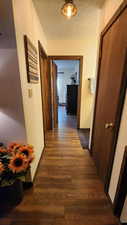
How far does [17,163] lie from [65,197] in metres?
0.79

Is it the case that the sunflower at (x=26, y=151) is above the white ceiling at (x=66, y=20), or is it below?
below

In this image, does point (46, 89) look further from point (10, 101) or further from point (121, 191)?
point (121, 191)

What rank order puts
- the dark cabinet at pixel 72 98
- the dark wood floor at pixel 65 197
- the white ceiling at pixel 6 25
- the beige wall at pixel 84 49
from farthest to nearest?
the dark cabinet at pixel 72 98
the beige wall at pixel 84 49
the dark wood floor at pixel 65 197
the white ceiling at pixel 6 25

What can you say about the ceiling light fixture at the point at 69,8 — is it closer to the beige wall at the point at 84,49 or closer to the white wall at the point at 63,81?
the beige wall at the point at 84,49

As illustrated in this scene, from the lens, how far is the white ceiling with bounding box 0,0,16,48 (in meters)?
0.93

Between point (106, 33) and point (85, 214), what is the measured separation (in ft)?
7.13

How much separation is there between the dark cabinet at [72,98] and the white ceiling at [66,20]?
2.26 m

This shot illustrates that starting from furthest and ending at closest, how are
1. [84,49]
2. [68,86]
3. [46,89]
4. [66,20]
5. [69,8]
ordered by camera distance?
[68,86] < [46,89] < [84,49] < [66,20] < [69,8]

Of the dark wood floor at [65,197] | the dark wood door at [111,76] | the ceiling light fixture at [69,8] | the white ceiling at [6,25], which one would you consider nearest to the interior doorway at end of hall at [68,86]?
the dark wood floor at [65,197]

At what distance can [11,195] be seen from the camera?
1253mm

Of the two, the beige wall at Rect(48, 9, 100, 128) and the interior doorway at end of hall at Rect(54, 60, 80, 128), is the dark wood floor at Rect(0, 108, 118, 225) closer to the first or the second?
the beige wall at Rect(48, 9, 100, 128)

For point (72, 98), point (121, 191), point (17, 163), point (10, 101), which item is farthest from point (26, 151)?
point (72, 98)

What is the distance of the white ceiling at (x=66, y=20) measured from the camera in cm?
158

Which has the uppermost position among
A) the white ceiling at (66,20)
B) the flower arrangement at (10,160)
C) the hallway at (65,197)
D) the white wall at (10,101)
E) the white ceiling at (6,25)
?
the white ceiling at (66,20)
